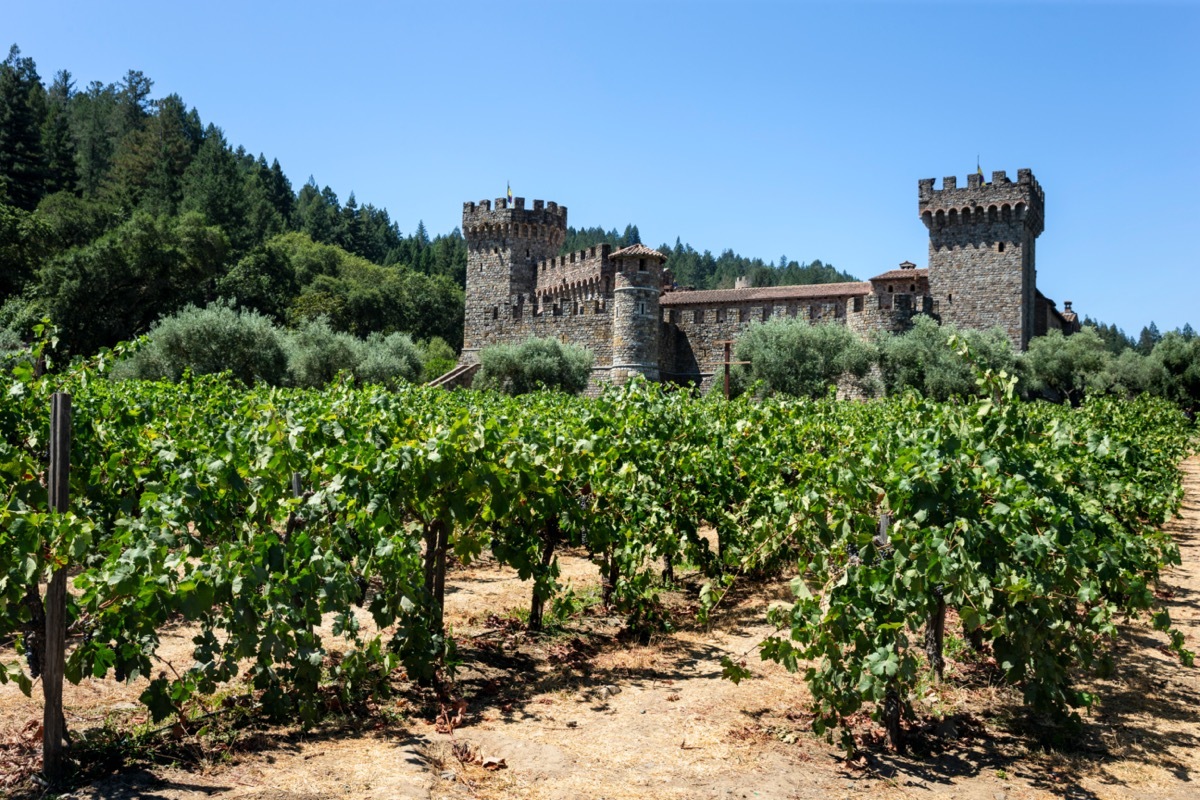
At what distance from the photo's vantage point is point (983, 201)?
127 ft

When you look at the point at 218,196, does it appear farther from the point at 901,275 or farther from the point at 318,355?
the point at 901,275

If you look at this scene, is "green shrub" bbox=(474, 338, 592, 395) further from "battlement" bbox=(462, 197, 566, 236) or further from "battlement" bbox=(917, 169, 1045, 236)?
"battlement" bbox=(917, 169, 1045, 236)

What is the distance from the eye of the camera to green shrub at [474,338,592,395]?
40.1m

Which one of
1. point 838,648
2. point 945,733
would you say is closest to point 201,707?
point 838,648

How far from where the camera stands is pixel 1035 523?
561cm

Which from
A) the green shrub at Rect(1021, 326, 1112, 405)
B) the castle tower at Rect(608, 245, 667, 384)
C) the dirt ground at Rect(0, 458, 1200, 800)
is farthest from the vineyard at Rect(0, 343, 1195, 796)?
the castle tower at Rect(608, 245, 667, 384)

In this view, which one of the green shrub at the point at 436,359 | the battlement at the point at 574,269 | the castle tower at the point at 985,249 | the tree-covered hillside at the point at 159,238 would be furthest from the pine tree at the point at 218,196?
the castle tower at the point at 985,249

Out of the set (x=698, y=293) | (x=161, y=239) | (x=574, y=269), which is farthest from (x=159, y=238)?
(x=698, y=293)

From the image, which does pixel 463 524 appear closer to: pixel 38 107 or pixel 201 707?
pixel 201 707

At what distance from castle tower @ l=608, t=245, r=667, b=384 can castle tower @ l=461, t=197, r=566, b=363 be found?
740cm

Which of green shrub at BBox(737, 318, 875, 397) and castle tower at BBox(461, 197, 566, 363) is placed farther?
castle tower at BBox(461, 197, 566, 363)

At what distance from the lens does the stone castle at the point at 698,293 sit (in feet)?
126

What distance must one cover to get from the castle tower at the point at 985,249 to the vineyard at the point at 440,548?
33.0 metres

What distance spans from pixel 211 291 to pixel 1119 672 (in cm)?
5113
